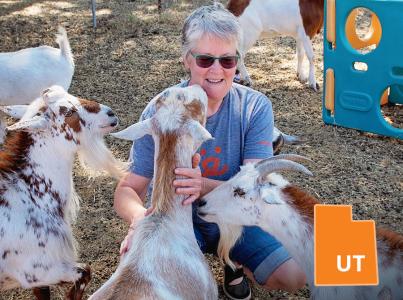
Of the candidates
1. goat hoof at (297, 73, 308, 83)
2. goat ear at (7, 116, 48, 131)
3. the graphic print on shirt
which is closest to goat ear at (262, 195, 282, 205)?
the graphic print on shirt

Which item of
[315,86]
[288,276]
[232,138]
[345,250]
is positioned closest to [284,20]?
[315,86]

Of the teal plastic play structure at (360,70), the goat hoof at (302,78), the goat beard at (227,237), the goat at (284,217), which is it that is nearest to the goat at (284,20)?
the goat hoof at (302,78)

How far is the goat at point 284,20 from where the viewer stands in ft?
19.5

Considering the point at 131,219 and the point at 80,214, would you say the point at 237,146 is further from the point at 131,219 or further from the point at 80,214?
the point at 80,214

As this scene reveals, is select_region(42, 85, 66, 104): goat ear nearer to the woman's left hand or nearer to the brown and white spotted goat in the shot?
the brown and white spotted goat

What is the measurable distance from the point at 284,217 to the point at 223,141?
0.47m

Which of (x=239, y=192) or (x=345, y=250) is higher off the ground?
(x=345, y=250)

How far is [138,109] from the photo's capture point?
5.30 metres

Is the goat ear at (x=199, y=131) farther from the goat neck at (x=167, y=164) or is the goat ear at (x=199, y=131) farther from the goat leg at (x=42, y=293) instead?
the goat leg at (x=42, y=293)

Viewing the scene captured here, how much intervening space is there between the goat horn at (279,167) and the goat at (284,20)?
372 centimetres

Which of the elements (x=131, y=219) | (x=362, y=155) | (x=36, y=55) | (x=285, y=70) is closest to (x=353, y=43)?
(x=285, y=70)

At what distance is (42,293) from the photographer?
106 inches

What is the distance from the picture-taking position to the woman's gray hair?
2.32 metres

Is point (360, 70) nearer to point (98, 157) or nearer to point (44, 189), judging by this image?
point (98, 157)
